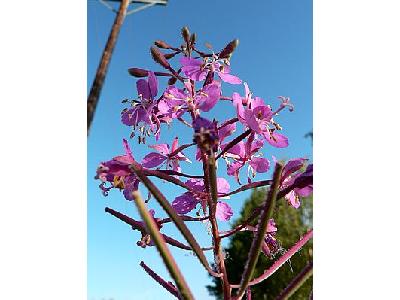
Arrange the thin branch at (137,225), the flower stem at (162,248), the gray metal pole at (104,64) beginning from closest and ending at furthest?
the flower stem at (162,248), the thin branch at (137,225), the gray metal pole at (104,64)

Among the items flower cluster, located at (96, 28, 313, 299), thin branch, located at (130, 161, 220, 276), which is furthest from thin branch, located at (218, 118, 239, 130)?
thin branch, located at (130, 161, 220, 276)

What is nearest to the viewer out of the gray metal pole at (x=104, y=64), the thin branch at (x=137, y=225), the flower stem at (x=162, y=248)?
the flower stem at (x=162, y=248)

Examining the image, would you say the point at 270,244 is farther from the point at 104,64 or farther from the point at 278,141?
the point at 104,64

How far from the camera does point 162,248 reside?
0.37 meters

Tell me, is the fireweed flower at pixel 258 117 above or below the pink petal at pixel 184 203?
above

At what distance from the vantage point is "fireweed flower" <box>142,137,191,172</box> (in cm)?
53

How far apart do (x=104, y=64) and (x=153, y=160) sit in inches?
9.7

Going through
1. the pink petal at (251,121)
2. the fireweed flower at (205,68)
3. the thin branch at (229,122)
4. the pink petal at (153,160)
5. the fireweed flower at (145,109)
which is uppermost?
the fireweed flower at (205,68)

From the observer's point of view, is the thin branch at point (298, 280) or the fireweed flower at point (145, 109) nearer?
the thin branch at point (298, 280)

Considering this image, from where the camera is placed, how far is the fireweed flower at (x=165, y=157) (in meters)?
0.53

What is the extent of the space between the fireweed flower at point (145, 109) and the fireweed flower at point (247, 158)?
0.07 meters

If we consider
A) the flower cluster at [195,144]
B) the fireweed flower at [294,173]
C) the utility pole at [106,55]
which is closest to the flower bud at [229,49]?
the flower cluster at [195,144]

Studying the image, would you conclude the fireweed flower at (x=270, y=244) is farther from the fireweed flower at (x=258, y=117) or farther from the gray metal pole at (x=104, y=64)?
the gray metal pole at (x=104, y=64)
